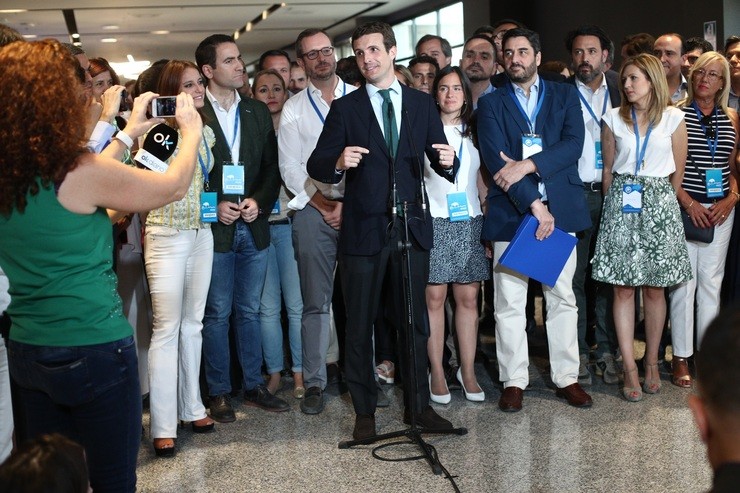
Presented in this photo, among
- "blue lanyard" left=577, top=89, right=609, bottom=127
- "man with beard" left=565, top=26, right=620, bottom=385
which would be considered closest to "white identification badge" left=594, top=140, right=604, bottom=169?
"man with beard" left=565, top=26, right=620, bottom=385

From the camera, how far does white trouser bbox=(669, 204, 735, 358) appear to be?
489 centimetres

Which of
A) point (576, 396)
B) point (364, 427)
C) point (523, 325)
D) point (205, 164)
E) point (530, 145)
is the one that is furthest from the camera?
point (523, 325)

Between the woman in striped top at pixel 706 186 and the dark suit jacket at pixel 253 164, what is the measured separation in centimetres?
217

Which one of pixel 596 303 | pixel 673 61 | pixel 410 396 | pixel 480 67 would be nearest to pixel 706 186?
pixel 596 303

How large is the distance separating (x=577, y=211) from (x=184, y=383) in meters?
2.08

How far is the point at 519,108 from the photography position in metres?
4.46

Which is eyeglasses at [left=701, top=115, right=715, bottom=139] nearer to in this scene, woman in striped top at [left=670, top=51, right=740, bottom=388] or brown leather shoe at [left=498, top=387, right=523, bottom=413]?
woman in striped top at [left=670, top=51, right=740, bottom=388]

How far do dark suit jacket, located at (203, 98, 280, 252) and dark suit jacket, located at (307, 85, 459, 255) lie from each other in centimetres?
59

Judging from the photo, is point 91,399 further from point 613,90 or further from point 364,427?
point 613,90

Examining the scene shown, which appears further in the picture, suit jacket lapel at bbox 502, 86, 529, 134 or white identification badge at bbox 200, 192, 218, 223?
suit jacket lapel at bbox 502, 86, 529, 134

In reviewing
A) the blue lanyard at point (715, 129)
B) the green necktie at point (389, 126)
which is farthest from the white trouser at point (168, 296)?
the blue lanyard at point (715, 129)

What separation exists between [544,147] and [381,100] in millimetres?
904

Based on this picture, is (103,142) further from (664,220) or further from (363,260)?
(664,220)

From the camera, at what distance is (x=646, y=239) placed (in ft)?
15.0
